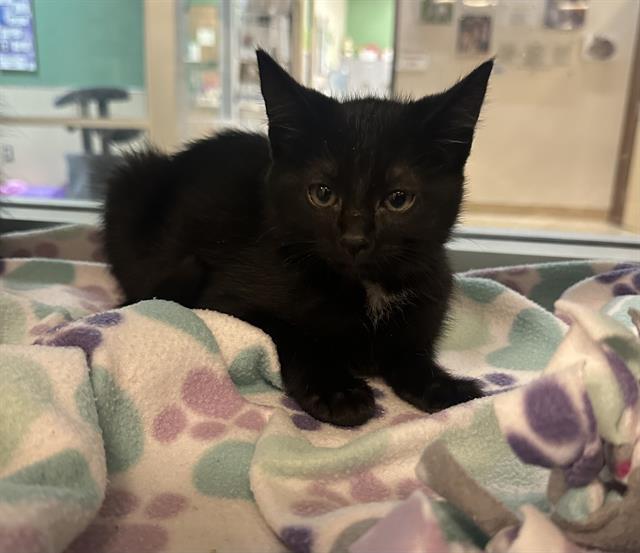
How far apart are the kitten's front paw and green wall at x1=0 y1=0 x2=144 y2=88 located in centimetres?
206

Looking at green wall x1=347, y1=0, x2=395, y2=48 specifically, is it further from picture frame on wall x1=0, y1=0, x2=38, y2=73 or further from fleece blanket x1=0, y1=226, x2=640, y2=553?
fleece blanket x1=0, y1=226, x2=640, y2=553

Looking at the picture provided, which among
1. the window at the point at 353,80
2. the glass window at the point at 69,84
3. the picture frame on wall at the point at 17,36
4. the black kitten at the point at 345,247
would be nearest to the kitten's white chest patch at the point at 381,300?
the black kitten at the point at 345,247

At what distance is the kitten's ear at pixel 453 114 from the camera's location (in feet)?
2.88

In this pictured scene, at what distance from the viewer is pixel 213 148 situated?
1.30 metres

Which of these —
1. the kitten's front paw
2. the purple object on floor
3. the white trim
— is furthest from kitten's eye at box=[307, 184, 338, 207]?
the white trim

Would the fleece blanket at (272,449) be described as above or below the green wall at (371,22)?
below

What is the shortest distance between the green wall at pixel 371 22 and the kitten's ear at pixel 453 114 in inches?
74.7

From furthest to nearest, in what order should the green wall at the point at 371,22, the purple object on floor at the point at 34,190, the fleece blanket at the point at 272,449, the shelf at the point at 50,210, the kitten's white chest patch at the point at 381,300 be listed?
the green wall at the point at 371,22 < the purple object on floor at the point at 34,190 < the shelf at the point at 50,210 < the kitten's white chest patch at the point at 381,300 < the fleece blanket at the point at 272,449

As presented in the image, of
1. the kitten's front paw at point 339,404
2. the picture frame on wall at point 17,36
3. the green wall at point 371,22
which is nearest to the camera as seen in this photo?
the kitten's front paw at point 339,404

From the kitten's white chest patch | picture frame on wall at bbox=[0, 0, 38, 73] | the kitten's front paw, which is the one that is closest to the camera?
the kitten's front paw

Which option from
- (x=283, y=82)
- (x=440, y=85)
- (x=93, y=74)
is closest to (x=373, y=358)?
(x=283, y=82)

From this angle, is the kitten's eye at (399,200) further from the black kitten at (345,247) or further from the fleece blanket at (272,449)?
the fleece blanket at (272,449)

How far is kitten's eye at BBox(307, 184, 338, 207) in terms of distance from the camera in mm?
884

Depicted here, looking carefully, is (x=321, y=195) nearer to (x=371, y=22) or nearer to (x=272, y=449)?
(x=272, y=449)
